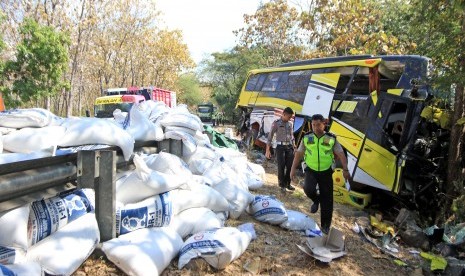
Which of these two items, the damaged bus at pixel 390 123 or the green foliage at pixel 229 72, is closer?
the damaged bus at pixel 390 123

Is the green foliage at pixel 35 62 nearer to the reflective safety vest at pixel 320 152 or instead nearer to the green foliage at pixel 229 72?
the reflective safety vest at pixel 320 152

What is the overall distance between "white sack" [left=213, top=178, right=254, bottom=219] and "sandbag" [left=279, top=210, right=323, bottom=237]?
537mm

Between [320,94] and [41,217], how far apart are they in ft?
25.0

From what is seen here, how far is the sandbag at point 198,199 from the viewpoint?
3.36 meters

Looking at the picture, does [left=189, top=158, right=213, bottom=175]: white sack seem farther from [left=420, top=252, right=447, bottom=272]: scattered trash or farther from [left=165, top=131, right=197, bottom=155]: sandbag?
[left=420, top=252, right=447, bottom=272]: scattered trash

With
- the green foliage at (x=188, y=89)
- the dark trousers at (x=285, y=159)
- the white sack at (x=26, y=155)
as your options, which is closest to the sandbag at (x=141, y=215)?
the white sack at (x=26, y=155)

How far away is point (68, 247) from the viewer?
250cm

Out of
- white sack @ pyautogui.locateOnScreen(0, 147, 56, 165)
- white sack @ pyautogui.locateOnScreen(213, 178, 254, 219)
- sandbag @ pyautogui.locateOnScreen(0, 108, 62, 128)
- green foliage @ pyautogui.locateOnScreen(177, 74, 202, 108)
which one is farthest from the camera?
green foliage @ pyautogui.locateOnScreen(177, 74, 202, 108)

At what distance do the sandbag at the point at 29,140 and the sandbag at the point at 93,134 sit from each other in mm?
131

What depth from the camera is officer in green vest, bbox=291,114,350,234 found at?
505 centimetres

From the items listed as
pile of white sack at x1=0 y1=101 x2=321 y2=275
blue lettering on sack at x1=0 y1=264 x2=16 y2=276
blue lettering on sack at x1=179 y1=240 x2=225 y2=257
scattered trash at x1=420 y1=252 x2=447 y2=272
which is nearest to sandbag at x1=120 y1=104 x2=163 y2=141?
pile of white sack at x1=0 y1=101 x2=321 y2=275

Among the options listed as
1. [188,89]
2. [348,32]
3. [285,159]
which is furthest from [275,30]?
[188,89]

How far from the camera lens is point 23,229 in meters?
2.23

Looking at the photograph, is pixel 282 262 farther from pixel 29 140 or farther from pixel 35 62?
pixel 35 62
